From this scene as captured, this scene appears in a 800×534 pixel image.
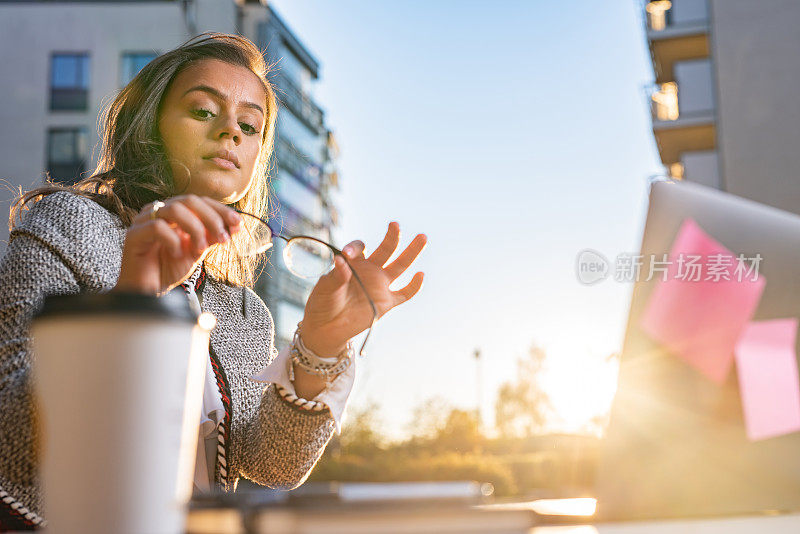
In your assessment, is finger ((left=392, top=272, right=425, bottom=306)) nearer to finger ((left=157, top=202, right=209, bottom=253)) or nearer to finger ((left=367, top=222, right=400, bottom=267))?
finger ((left=367, top=222, right=400, bottom=267))

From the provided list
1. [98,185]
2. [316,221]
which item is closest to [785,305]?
[98,185]

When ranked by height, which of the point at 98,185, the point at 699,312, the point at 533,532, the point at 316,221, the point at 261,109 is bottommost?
the point at 533,532

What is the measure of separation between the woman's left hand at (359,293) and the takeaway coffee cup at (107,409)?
10.3 inches

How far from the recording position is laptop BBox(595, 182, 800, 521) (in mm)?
507

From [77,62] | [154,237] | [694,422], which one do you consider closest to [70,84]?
[77,62]

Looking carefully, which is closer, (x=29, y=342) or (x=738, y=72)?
(x=29, y=342)

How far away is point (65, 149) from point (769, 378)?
11.8 meters

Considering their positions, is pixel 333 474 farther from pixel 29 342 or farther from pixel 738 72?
pixel 29 342

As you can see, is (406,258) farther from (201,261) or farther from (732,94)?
(732,94)

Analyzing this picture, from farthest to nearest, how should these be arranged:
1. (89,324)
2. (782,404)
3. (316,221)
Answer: (316,221), (782,404), (89,324)

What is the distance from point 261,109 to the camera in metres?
1.01

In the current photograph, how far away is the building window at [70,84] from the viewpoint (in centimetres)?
1093

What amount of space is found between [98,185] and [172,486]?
70 cm

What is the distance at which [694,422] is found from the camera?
518mm
